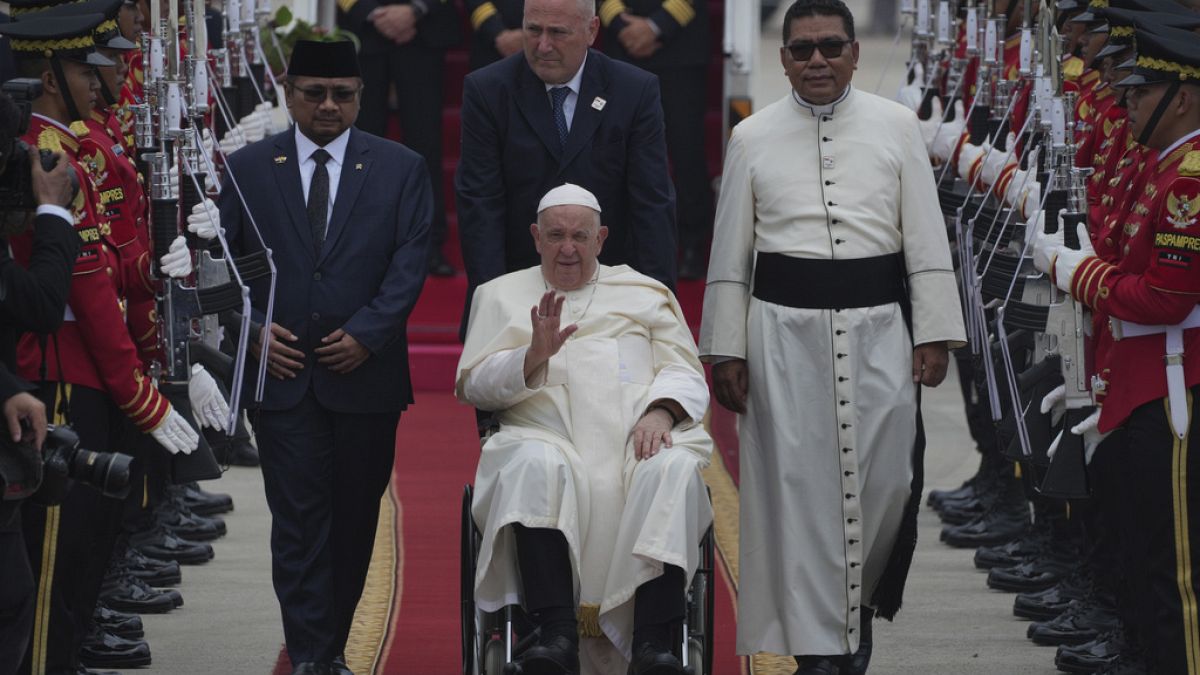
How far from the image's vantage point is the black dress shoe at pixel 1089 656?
22.3 feet

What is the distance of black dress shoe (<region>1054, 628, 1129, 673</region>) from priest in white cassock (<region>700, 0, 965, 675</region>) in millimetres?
688

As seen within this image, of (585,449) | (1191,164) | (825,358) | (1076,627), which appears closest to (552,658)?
(585,449)

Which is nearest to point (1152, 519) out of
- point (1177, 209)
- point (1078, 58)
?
point (1177, 209)

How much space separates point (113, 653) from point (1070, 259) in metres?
3.09

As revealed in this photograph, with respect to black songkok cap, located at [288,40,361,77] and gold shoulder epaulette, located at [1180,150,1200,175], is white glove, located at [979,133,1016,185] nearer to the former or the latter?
gold shoulder epaulette, located at [1180,150,1200,175]

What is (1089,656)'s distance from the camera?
6.84 m

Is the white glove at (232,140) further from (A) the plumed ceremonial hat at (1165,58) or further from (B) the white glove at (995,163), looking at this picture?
(A) the plumed ceremonial hat at (1165,58)

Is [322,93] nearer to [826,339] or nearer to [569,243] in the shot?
[569,243]

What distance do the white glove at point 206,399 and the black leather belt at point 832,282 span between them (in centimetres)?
160

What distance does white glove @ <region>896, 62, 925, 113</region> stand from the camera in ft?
30.9

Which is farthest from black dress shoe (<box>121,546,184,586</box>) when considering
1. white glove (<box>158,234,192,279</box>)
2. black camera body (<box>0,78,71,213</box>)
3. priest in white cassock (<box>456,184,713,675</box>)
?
black camera body (<box>0,78,71,213</box>)

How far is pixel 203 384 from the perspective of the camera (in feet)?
21.4

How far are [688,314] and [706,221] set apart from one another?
586mm

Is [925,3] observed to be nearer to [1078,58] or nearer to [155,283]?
[1078,58]
